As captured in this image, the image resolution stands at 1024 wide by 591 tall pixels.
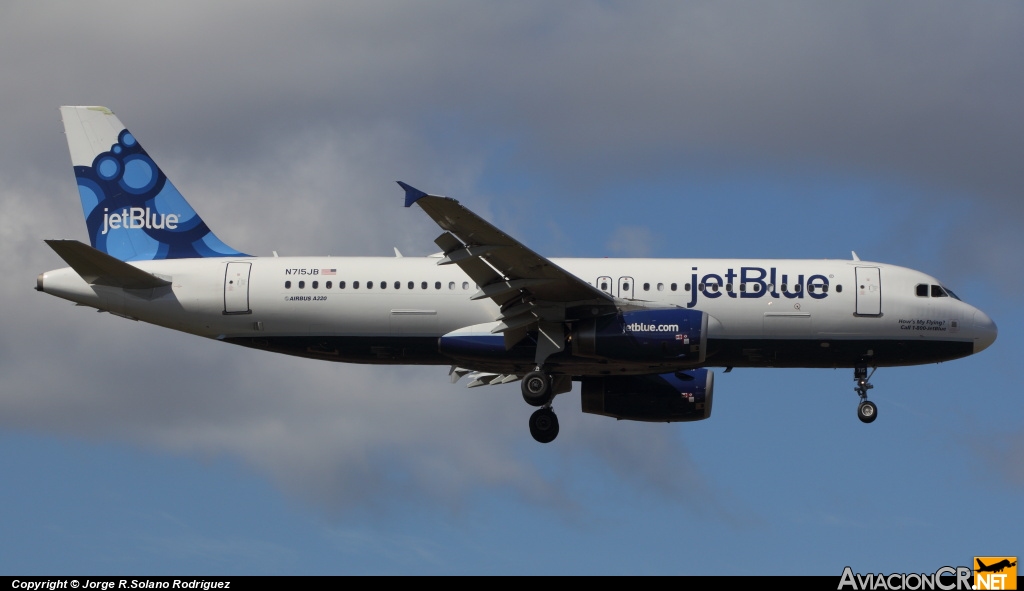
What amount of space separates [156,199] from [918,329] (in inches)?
871

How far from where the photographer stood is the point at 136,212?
48.1 m

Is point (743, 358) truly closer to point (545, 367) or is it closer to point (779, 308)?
point (779, 308)

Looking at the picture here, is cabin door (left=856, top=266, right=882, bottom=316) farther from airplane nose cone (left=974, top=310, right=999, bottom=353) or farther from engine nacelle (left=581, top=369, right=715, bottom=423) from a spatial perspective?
engine nacelle (left=581, top=369, right=715, bottom=423)

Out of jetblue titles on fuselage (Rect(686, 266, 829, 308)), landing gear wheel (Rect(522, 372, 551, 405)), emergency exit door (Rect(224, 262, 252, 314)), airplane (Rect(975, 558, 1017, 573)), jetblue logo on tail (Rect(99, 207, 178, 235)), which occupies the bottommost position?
airplane (Rect(975, 558, 1017, 573))

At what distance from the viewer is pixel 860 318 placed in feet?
148

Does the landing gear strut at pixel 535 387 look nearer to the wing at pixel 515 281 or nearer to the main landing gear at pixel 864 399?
the wing at pixel 515 281

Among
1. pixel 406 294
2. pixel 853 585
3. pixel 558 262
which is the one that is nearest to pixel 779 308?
pixel 558 262

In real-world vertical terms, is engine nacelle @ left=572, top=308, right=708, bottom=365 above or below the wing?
below

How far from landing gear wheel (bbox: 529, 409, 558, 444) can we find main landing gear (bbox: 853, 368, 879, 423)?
27.9 ft

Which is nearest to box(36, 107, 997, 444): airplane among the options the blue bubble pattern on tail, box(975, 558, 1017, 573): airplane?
the blue bubble pattern on tail

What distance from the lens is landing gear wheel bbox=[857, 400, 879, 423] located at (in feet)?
151

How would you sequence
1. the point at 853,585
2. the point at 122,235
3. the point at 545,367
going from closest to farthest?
the point at 853,585 → the point at 545,367 → the point at 122,235

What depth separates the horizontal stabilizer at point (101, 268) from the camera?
4347 centimetres

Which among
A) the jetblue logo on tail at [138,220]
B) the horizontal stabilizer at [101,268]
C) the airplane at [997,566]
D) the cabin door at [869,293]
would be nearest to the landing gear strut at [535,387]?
the cabin door at [869,293]
